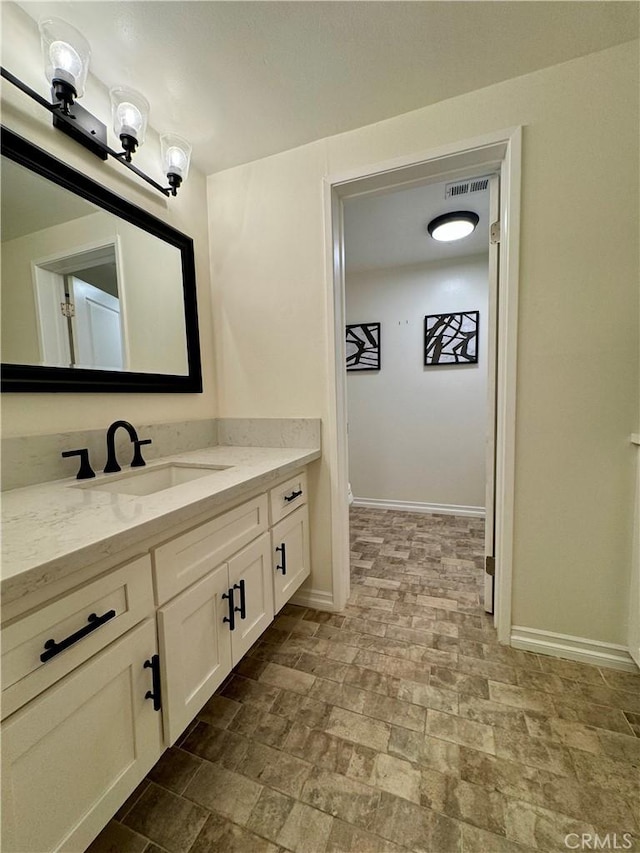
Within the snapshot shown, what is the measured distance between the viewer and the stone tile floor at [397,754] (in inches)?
33.2

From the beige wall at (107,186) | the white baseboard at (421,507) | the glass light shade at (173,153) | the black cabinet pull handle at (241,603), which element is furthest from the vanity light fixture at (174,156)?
the white baseboard at (421,507)

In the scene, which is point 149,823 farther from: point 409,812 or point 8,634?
point 8,634

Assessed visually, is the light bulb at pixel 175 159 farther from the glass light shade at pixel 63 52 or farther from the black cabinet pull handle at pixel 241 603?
the black cabinet pull handle at pixel 241 603

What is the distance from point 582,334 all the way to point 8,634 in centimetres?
189

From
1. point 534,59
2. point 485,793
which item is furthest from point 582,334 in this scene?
point 485,793

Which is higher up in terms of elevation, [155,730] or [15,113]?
Result: [15,113]

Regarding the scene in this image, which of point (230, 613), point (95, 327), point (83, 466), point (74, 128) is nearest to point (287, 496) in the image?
point (230, 613)

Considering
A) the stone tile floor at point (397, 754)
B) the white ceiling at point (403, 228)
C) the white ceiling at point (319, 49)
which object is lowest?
the stone tile floor at point (397, 754)

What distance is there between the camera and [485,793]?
3.02 feet

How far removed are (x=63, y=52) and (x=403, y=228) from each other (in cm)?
199

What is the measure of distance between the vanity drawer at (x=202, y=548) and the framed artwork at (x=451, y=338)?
2385 millimetres

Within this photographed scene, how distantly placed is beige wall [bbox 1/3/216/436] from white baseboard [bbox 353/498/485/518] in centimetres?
205

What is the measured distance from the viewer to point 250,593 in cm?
120

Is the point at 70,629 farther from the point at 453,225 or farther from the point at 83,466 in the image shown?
the point at 453,225
